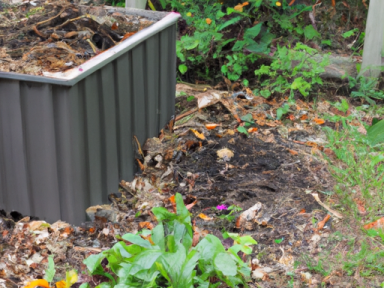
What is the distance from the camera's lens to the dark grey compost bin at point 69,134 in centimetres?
256

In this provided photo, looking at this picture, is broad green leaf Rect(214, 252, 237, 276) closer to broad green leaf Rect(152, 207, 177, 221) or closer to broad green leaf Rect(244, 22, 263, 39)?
broad green leaf Rect(152, 207, 177, 221)

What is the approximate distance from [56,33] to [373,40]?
2953 mm

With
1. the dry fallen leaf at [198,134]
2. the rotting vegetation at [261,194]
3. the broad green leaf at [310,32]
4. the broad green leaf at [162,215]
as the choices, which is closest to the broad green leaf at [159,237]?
the broad green leaf at [162,215]

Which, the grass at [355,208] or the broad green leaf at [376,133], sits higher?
the broad green leaf at [376,133]

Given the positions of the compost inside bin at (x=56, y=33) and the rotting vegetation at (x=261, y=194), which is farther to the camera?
the compost inside bin at (x=56, y=33)

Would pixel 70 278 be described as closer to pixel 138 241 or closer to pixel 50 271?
pixel 50 271

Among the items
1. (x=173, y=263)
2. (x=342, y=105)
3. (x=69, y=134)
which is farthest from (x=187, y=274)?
(x=342, y=105)

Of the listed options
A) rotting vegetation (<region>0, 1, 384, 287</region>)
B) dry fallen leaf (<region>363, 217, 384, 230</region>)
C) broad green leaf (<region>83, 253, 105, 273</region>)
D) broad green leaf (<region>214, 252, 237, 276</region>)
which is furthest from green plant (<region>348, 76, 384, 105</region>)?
broad green leaf (<region>83, 253, 105, 273</region>)

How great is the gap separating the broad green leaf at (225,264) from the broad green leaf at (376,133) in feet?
6.32

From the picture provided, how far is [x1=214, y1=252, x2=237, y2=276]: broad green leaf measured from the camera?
2195mm

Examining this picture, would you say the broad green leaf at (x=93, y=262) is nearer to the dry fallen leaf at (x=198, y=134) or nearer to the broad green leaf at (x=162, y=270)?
the broad green leaf at (x=162, y=270)

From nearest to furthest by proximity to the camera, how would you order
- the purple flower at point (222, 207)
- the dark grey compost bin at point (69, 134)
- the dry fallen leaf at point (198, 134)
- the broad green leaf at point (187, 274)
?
1. the broad green leaf at point (187, 274)
2. the dark grey compost bin at point (69, 134)
3. the purple flower at point (222, 207)
4. the dry fallen leaf at point (198, 134)

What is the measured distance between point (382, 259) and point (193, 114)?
7.22 feet

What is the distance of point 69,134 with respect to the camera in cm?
255
